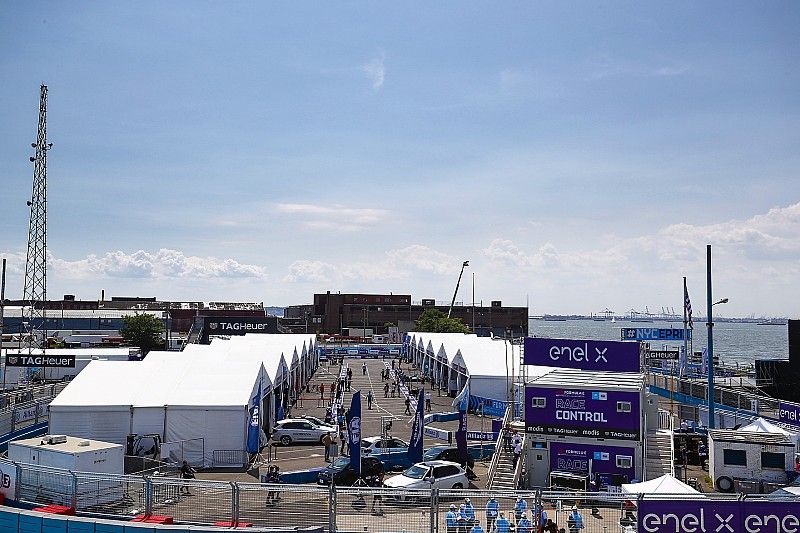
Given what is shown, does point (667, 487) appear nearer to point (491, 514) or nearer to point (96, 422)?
point (491, 514)

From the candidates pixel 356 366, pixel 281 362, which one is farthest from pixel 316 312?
pixel 281 362

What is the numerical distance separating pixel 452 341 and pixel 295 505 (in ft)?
120

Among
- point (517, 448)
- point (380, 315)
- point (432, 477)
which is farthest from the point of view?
point (380, 315)

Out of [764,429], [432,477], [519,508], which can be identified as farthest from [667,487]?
[764,429]

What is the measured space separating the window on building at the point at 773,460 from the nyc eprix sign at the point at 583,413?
462 cm

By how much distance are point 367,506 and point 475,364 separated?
2519 centimetres

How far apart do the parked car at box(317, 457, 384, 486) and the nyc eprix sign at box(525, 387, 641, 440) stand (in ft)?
17.3

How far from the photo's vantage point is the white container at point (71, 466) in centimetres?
1616

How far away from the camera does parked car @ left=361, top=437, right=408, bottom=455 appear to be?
985 inches

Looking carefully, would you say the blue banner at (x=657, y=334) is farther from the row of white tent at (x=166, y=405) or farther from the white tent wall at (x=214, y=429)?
the white tent wall at (x=214, y=429)

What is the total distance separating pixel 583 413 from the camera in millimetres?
23188

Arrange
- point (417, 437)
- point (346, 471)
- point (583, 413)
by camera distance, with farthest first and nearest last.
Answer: point (417, 437) < point (583, 413) < point (346, 471)

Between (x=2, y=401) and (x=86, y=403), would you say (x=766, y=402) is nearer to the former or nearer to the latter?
(x=86, y=403)

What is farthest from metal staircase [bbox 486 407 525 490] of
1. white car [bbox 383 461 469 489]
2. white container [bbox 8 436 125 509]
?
white container [bbox 8 436 125 509]
